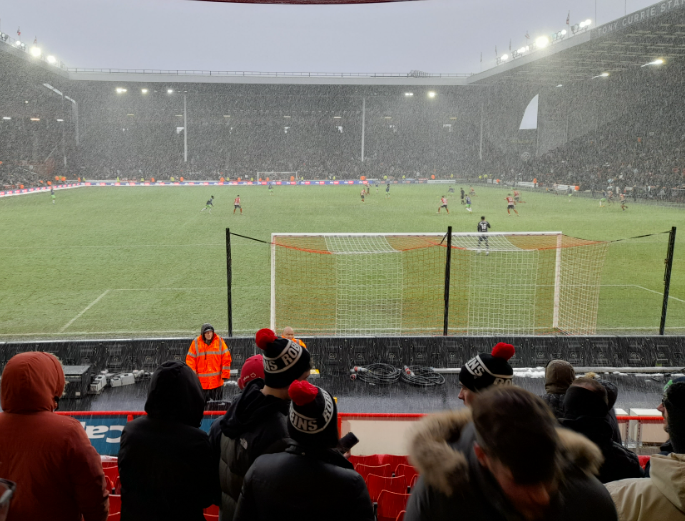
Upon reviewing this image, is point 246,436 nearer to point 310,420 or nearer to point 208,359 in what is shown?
point 310,420

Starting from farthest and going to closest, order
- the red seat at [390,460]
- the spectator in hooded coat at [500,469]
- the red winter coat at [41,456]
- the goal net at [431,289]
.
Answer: the goal net at [431,289] → the red seat at [390,460] → the red winter coat at [41,456] → the spectator in hooded coat at [500,469]

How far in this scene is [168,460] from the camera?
271cm

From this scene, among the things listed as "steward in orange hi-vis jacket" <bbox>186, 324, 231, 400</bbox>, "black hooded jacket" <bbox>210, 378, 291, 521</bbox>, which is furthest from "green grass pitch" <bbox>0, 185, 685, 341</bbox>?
"black hooded jacket" <bbox>210, 378, 291, 521</bbox>

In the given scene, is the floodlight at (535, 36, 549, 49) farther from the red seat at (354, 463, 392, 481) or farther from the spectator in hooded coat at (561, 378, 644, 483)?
the spectator in hooded coat at (561, 378, 644, 483)

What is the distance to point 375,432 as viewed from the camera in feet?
19.1

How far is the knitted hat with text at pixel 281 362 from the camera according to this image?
2.88 m

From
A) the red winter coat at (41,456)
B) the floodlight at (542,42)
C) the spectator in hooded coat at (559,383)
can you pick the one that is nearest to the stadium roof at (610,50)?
the floodlight at (542,42)

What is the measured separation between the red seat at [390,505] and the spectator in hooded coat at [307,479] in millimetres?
1714

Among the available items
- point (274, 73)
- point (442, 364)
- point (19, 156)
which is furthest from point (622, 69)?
point (19, 156)

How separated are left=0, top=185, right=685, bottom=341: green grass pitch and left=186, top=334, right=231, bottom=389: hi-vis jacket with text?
3674 millimetres

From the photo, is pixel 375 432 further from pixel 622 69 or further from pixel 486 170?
pixel 486 170

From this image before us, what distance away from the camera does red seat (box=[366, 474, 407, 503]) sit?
4.31 metres

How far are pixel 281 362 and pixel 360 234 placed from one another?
361 inches

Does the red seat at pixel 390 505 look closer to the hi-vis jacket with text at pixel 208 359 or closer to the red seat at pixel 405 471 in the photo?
the red seat at pixel 405 471
